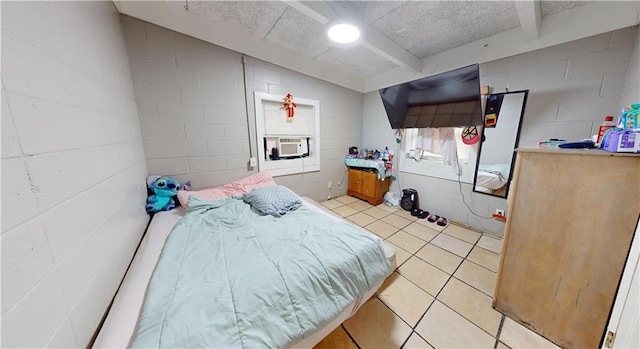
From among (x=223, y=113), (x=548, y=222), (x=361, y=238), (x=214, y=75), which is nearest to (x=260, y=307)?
(x=361, y=238)

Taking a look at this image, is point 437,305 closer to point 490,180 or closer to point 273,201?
point 273,201

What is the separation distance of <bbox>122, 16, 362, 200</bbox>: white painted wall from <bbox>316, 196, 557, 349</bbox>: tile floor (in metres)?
1.97

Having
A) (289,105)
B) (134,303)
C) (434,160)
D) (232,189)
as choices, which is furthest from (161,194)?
(434,160)

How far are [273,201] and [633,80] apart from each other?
3.05 metres

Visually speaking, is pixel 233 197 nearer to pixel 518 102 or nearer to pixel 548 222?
pixel 548 222

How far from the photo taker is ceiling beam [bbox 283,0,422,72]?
1558 mm

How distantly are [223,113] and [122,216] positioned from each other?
1.45 m

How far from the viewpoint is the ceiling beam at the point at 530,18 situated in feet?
4.88

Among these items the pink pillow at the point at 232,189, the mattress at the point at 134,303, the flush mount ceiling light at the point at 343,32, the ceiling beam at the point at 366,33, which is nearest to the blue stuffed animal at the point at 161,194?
the pink pillow at the point at 232,189

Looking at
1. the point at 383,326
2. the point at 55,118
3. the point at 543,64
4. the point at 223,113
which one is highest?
the point at 543,64

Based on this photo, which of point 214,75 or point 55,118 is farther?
point 214,75

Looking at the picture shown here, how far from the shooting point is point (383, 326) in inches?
49.1

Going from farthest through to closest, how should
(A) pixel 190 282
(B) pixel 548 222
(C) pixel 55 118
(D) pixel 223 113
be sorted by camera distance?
(D) pixel 223 113 < (B) pixel 548 222 < (A) pixel 190 282 < (C) pixel 55 118

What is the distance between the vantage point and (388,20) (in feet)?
6.28
